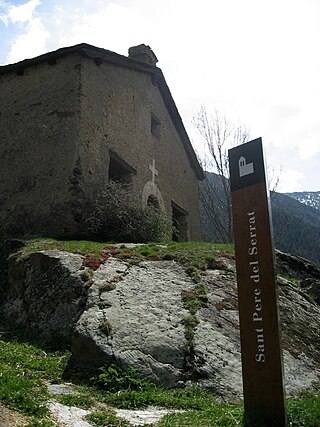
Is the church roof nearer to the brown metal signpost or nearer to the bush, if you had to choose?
the bush

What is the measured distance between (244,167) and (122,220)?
5900 millimetres

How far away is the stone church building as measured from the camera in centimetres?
935

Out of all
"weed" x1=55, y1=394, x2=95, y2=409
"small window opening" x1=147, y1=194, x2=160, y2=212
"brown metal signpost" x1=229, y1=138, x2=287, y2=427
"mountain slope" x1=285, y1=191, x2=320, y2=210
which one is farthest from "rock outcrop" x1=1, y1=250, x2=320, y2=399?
"mountain slope" x1=285, y1=191, x2=320, y2=210

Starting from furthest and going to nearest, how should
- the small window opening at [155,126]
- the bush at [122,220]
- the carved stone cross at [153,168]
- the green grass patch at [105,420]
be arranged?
the small window opening at [155,126], the carved stone cross at [153,168], the bush at [122,220], the green grass patch at [105,420]

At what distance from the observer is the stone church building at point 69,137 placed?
9352 millimetres

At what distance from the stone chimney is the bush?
20.0 feet

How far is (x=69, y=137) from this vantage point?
962 centimetres

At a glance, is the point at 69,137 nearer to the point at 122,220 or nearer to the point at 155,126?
the point at 122,220

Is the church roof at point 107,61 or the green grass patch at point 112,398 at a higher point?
the church roof at point 107,61

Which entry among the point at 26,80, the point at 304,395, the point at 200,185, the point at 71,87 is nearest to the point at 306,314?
the point at 304,395

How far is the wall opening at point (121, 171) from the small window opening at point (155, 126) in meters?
2.70

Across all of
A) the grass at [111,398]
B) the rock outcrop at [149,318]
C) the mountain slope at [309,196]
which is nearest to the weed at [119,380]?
the grass at [111,398]

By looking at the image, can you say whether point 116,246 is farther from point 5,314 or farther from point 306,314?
point 306,314

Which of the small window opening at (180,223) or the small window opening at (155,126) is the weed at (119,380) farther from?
the small window opening at (180,223)
